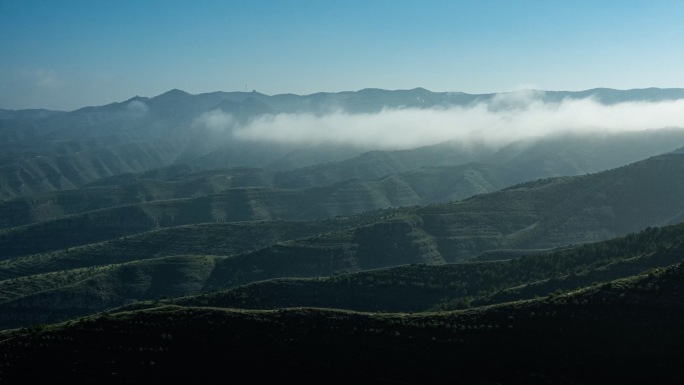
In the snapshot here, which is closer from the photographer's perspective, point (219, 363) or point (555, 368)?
point (555, 368)

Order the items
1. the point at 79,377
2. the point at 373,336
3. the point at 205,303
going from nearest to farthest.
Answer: the point at 79,377
the point at 373,336
the point at 205,303

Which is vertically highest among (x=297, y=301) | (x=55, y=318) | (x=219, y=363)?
(x=219, y=363)

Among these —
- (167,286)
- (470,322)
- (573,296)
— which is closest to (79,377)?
(470,322)

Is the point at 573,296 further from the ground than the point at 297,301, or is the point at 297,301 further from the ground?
the point at 573,296

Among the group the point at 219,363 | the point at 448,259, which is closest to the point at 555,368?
the point at 219,363

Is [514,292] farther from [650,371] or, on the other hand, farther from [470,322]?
[650,371]

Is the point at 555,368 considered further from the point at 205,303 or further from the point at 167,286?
the point at 167,286

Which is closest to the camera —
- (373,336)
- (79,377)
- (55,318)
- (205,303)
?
(79,377)
